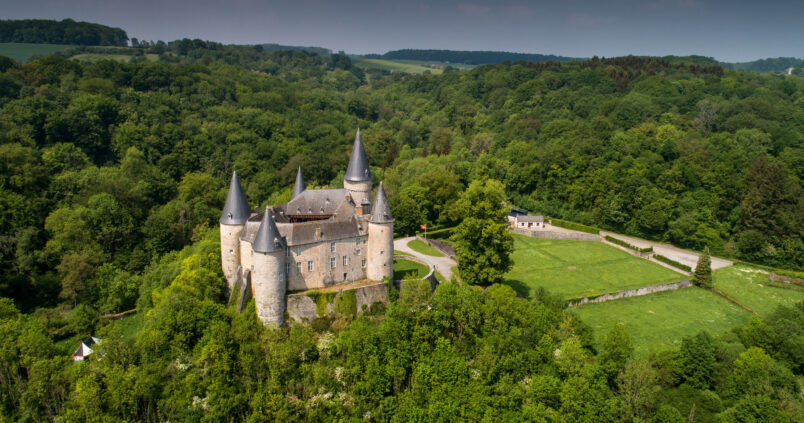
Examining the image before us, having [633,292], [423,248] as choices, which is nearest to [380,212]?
[423,248]

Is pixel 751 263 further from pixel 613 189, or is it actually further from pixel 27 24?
pixel 27 24

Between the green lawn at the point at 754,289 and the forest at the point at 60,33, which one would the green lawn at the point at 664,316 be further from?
the forest at the point at 60,33

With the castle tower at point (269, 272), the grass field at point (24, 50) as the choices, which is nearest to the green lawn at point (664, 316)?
the castle tower at point (269, 272)

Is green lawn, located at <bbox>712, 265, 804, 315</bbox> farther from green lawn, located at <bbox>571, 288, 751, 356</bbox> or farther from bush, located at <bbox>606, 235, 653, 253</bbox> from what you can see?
bush, located at <bbox>606, 235, 653, 253</bbox>

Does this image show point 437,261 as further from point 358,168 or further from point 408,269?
point 358,168

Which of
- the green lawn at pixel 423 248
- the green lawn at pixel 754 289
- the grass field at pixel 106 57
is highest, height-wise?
the grass field at pixel 106 57

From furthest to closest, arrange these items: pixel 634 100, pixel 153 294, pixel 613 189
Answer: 1. pixel 634 100
2. pixel 613 189
3. pixel 153 294

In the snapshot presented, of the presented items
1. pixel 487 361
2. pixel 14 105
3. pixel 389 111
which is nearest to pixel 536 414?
pixel 487 361
